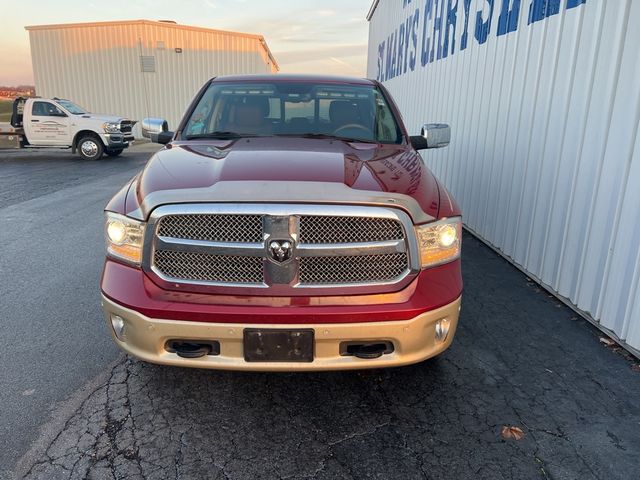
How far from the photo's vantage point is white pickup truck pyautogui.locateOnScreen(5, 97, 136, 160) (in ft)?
50.7

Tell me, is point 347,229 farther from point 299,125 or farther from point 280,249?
point 299,125

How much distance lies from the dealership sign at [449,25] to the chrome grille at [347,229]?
299 centimetres

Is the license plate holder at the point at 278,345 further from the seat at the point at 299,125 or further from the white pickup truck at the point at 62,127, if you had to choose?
the white pickup truck at the point at 62,127

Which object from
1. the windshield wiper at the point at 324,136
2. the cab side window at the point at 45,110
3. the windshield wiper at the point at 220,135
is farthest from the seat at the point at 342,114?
the cab side window at the point at 45,110

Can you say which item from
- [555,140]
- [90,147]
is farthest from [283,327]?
[90,147]

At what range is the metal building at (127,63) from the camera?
25219mm

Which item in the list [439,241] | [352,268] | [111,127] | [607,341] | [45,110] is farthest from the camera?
[111,127]

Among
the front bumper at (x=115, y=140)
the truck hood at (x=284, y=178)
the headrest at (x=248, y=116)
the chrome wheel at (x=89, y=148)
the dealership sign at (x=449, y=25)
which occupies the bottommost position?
the chrome wheel at (x=89, y=148)

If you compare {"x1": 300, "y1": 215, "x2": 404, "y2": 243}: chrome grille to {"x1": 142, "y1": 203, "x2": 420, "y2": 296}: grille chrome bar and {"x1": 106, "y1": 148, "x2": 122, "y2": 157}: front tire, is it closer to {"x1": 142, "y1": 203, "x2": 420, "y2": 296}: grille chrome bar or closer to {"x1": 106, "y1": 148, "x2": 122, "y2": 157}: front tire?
{"x1": 142, "y1": 203, "x2": 420, "y2": 296}: grille chrome bar

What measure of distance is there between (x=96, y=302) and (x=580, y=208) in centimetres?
415

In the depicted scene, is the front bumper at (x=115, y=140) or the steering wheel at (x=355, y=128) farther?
the front bumper at (x=115, y=140)

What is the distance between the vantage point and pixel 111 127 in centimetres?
1580

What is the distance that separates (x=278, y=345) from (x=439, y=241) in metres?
0.98

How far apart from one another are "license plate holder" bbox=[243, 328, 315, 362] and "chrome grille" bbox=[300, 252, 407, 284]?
0.27 meters
